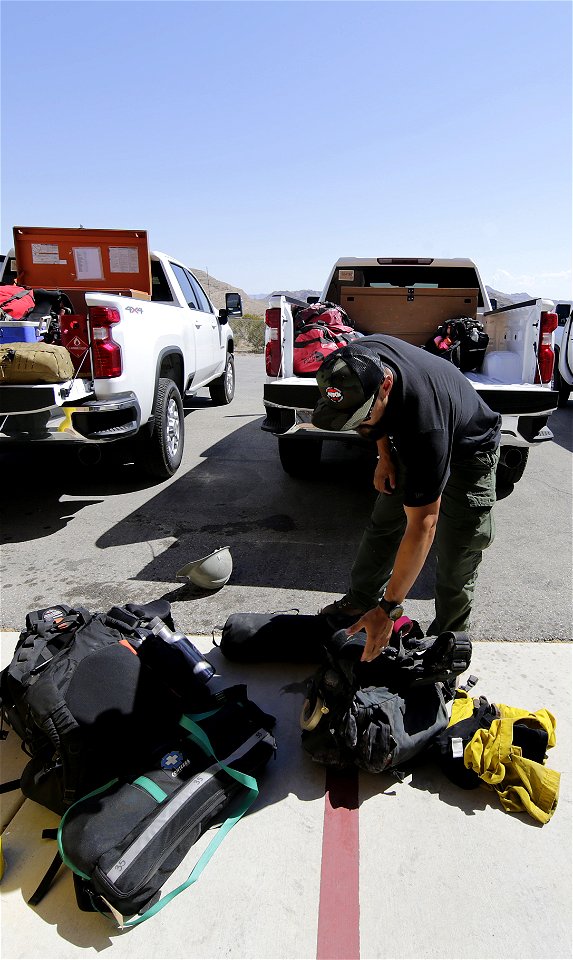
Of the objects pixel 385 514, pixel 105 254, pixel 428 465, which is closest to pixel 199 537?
pixel 385 514

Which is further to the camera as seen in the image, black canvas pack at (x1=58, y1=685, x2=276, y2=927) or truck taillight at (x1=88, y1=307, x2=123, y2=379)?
truck taillight at (x1=88, y1=307, x2=123, y2=379)

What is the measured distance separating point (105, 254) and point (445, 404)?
575 cm

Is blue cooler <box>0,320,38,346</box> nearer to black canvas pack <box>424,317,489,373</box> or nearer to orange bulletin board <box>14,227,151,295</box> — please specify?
orange bulletin board <box>14,227,151,295</box>

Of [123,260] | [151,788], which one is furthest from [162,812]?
[123,260]

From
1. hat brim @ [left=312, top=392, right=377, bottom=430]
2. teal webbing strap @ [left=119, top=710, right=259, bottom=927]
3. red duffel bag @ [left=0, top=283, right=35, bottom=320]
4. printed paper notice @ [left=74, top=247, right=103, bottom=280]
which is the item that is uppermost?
printed paper notice @ [left=74, top=247, right=103, bottom=280]

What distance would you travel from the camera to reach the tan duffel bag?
421 cm

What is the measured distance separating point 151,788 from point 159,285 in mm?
6295

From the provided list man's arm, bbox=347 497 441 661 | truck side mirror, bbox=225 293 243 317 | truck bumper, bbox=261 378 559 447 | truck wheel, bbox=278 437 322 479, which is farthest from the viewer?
truck side mirror, bbox=225 293 243 317

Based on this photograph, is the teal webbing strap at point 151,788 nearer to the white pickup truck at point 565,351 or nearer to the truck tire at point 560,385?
the white pickup truck at point 565,351

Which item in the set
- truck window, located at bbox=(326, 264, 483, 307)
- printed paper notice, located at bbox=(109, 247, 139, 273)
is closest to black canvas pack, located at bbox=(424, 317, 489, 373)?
truck window, located at bbox=(326, 264, 483, 307)

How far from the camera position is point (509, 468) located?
518 centimetres

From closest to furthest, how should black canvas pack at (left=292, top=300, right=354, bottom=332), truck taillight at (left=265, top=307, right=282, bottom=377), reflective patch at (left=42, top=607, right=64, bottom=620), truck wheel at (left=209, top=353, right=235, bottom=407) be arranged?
1. reflective patch at (left=42, top=607, right=64, bottom=620)
2. truck taillight at (left=265, top=307, right=282, bottom=377)
3. black canvas pack at (left=292, top=300, right=354, bottom=332)
4. truck wheel at (left=209, top=353, right=235, bottom=407)

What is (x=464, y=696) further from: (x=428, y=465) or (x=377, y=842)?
(x=428, y=465)

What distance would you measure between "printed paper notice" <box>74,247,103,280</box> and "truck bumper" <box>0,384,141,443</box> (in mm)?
2843
